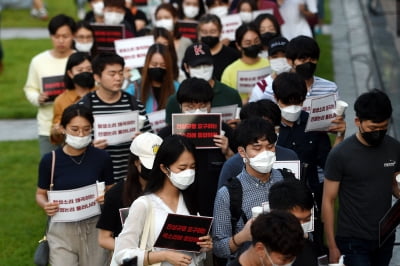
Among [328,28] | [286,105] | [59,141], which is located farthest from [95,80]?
[328,28]

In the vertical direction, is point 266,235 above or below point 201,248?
above

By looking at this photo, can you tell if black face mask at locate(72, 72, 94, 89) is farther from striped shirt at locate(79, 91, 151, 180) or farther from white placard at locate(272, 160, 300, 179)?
white placard at locate(272, 160, 300, 179)

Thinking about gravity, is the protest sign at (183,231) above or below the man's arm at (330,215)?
above

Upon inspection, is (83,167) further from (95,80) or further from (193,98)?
(95,80)

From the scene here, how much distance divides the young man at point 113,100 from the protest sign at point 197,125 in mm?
993

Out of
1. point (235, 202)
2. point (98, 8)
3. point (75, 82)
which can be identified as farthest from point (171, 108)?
point (98, 8)

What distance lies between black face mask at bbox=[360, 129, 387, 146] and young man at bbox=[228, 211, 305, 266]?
2.08 metres

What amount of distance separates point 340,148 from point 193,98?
1.61 meters

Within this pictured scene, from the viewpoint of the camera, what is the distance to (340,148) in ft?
25.6

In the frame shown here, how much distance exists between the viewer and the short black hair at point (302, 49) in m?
9.50

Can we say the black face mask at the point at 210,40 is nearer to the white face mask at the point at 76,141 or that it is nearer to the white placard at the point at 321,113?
the white placard at the point at 321,113

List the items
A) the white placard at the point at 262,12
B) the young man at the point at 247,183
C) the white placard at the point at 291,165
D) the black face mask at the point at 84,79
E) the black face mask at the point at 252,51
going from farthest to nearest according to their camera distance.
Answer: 1. the white placard at the point at 262,12
2. the black face mask at the point at 252,51
3. the black face mask at the point at 84,79
4. the white placard at the point at 291,165
5. the young man at the point at 247,183

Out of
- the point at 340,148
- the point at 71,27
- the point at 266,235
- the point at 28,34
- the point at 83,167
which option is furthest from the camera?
the point at 28,34

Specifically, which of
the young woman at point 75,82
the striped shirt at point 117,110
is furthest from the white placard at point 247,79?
the striped shirt at point 117,110
